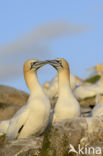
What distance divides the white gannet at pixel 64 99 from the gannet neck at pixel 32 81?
63 cm

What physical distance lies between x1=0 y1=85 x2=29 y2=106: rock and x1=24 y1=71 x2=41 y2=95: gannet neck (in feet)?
24.3

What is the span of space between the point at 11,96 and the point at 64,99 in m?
8.03

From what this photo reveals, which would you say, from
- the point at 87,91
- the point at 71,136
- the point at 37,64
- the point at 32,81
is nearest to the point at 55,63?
the point at 37,64

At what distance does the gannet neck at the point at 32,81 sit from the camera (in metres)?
14.6

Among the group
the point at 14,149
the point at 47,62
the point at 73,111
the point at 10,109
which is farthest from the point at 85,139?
the point at 10,109

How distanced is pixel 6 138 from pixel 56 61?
8.45ft

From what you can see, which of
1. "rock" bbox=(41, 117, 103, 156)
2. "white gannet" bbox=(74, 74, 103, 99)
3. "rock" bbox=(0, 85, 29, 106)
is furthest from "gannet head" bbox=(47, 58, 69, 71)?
"white gannet" bbox=(74, 74, 103, 99)

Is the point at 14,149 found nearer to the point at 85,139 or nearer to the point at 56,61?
the point at 85,139

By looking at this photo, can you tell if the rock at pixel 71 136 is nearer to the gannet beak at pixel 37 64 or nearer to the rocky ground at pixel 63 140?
the rocky ground at pixel 63 140

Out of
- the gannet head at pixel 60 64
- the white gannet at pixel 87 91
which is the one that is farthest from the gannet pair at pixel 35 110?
the white gannet at pixel 87 91

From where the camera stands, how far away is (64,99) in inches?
587

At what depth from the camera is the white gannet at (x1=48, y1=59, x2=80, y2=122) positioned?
47.7 feet

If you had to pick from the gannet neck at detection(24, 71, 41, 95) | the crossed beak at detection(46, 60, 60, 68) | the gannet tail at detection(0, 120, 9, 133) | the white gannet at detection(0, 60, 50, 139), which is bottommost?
the white gannet at detection(0, 60, 50, 139)

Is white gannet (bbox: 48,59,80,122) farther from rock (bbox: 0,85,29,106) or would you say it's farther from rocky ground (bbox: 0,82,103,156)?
rock (bbox: 0,85,29,106)
